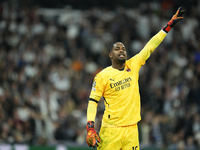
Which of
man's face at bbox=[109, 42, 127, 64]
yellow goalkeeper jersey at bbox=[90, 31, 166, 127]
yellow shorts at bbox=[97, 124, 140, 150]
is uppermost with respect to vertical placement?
man's face at bbox=[109, 42, 127, 64]

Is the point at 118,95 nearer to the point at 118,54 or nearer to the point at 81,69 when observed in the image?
the point at 118,54

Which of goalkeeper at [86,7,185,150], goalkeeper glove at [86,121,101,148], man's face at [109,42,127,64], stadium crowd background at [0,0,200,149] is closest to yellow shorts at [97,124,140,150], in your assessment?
goalkeeper at [86,7,185,150]

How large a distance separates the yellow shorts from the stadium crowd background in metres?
5.12

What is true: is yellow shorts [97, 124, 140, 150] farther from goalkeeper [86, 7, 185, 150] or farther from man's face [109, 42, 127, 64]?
man's face [109, 42, 127, 64]

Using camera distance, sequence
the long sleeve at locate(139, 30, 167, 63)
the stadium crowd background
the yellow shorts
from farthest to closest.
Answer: the stadium crowd background, the long sleeve at locate(139, 30, 167, 63), the yellow shorts

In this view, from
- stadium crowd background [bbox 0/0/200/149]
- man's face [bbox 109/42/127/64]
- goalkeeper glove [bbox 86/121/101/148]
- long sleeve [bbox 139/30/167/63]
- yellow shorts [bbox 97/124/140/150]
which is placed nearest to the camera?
goalkeeper glove [bbox 86/121/101/148]

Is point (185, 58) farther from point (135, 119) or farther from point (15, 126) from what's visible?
point (135, 119)

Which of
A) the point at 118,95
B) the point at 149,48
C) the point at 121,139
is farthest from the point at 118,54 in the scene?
the point at 121,139

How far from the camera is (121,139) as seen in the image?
6.39 meters

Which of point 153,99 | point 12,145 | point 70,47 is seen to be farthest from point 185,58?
point 12,145

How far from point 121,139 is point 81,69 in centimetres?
887

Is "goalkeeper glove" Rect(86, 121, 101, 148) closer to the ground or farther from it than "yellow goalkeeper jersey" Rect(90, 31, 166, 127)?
closer to the ground

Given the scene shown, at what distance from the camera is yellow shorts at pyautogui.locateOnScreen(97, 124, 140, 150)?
637 cm

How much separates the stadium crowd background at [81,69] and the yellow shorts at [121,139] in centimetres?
512
